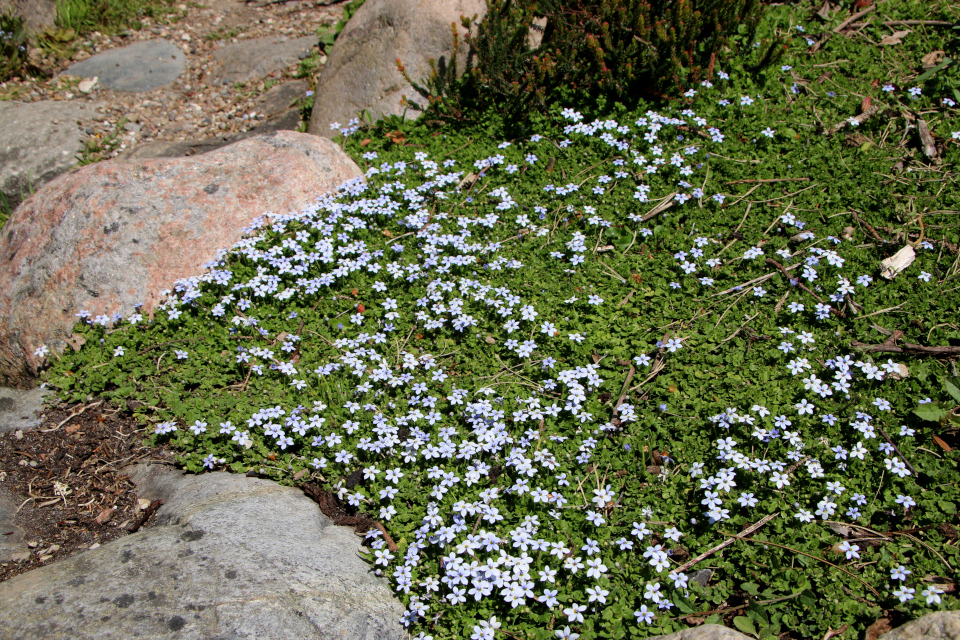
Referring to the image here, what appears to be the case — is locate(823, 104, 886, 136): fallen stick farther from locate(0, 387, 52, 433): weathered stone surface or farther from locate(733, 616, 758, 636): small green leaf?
locate(0, 387, 52, 433): weathered stone surface

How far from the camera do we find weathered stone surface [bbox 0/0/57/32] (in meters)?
10.0

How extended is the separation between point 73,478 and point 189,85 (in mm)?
7133

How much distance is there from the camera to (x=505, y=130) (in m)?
6.73

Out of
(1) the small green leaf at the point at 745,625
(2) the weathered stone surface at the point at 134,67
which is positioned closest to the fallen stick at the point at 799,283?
(1) the small green leaf at the point at 745,625

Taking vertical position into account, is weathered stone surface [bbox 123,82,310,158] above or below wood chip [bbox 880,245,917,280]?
above

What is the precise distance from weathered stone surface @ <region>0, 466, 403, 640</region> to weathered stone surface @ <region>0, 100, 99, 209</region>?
19.6 feet

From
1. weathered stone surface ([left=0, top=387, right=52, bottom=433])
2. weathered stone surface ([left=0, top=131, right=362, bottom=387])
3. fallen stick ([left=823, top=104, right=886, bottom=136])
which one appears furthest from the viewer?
Answer: fallen stick ([left=823, top=104, right=886, bottom=136])

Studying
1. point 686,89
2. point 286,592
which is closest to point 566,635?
point 286,592

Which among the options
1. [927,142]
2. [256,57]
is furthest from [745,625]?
[256,57]

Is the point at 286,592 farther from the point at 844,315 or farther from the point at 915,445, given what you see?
the point at 844,315

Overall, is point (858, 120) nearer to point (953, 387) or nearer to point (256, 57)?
point (953, 387)

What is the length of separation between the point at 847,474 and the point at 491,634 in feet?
7.72

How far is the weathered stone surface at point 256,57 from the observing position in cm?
935

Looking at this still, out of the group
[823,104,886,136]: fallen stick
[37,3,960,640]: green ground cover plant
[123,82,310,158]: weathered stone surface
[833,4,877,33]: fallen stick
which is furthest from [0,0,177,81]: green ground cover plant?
[823,104,886,136]: fallen stick
